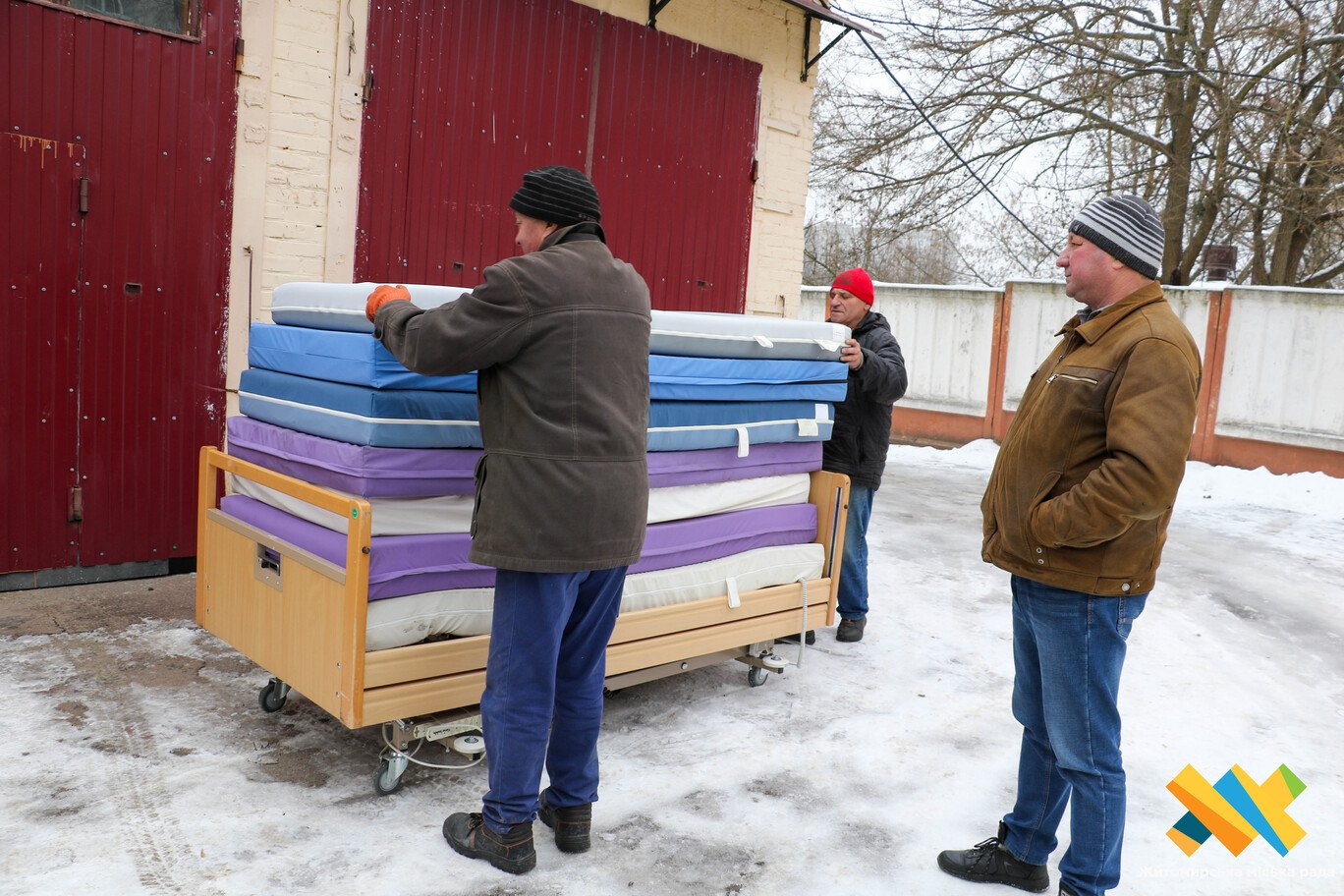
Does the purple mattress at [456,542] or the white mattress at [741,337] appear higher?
the white mattress at [741,337]

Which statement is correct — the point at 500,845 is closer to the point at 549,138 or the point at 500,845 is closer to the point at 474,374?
the point at 474,374

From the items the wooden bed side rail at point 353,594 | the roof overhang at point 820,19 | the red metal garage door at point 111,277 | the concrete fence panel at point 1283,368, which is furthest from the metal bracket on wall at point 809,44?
the concrete fence panel at point 1283,368

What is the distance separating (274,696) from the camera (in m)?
3.87

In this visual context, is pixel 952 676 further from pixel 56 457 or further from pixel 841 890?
pixel 56 457

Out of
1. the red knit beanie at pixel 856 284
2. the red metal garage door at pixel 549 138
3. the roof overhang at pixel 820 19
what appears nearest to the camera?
the red knit beanie at pixel 856 284

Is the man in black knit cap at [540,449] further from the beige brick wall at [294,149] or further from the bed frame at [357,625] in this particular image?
the beige brick wall at [294,149]

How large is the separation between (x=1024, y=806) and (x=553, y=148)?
506cm

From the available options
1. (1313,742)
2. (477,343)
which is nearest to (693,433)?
(477,343)

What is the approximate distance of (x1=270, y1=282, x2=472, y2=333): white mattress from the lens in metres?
3.35

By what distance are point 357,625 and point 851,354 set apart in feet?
8.47

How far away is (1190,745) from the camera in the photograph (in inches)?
169

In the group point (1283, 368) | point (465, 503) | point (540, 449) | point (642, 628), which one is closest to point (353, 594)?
point (465, 503)

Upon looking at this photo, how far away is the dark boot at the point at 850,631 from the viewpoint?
5.38 meters

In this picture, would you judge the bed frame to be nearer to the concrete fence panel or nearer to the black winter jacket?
the black winter jacket
